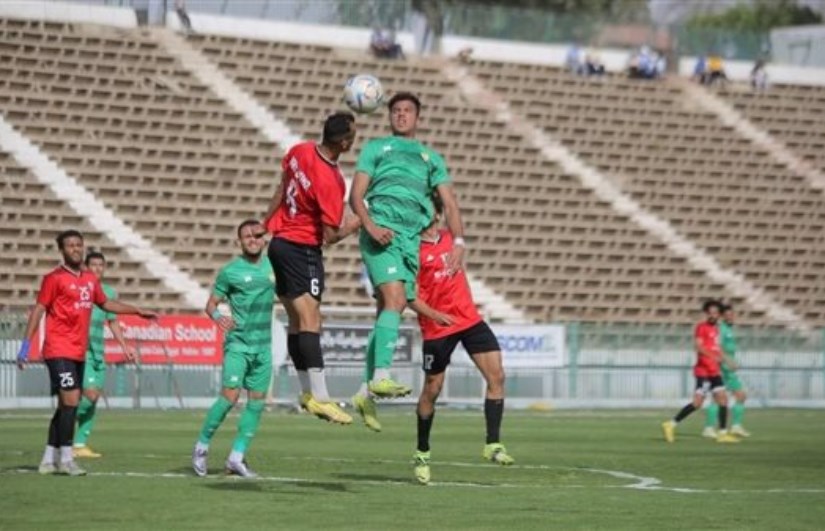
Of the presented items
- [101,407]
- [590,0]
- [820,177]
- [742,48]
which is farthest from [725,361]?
[590,0]

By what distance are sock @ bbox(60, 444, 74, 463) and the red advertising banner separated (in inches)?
742

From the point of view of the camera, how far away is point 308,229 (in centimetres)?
1520

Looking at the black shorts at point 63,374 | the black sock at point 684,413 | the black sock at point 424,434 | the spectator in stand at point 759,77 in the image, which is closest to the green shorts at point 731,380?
the black sock at point 684,413

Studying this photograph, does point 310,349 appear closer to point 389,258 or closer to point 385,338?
point 385,338

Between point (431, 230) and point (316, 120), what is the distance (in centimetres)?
3149

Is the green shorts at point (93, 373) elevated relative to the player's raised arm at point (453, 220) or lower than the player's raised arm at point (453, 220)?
lower

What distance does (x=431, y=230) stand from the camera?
55.4ft

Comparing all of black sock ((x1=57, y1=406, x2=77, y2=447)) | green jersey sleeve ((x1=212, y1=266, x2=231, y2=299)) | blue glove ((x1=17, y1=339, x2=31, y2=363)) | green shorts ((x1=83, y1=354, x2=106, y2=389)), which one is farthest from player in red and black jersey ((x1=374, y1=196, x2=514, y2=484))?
green shorts ((x1=83, y1=354, x2=106, y2=389))

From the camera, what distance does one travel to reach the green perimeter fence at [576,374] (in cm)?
3597

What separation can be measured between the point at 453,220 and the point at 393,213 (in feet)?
1.58

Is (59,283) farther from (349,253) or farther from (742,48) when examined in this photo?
(742,48)

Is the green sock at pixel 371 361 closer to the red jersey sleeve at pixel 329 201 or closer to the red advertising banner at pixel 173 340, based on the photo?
the red jersey sleeve at pixel 329 201

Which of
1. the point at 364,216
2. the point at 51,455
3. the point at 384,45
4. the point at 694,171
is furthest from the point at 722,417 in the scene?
the point at 384,45

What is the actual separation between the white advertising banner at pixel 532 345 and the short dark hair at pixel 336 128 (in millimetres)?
24487
